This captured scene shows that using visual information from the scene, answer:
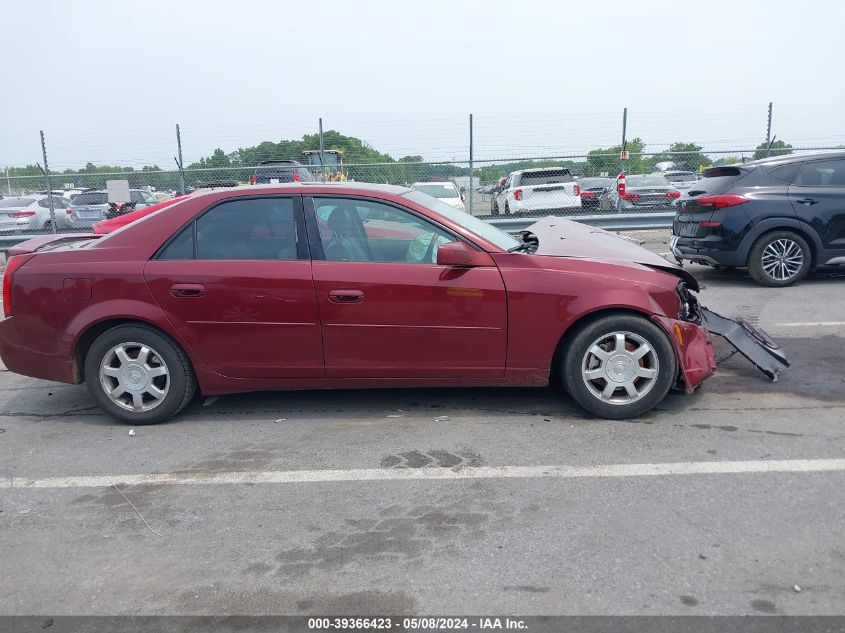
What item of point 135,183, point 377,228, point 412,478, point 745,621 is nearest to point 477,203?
point 135,183

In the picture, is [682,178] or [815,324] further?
[682,178]

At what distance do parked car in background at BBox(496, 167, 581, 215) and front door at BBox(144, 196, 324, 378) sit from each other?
38.2 ft

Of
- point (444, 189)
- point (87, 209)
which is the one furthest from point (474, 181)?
point (87, 209)

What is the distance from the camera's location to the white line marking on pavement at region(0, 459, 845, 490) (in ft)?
12.8

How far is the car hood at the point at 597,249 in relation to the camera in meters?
4.75

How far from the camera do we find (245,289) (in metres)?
4.64

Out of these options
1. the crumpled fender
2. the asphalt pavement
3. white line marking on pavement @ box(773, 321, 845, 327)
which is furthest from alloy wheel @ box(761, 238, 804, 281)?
the crumpled fender

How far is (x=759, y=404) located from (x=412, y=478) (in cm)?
247

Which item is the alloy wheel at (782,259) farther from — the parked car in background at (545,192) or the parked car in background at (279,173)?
the parked car in background at (279,173)

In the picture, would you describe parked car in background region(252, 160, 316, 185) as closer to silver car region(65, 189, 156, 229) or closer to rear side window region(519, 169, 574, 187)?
silver car region(65, 189, 156, 229)

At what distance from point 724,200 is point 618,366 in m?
5.09

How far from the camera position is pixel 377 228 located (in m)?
4.72

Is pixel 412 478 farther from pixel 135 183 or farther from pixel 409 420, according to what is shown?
pixel 135 183

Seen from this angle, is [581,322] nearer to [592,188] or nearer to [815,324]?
[815,324]
